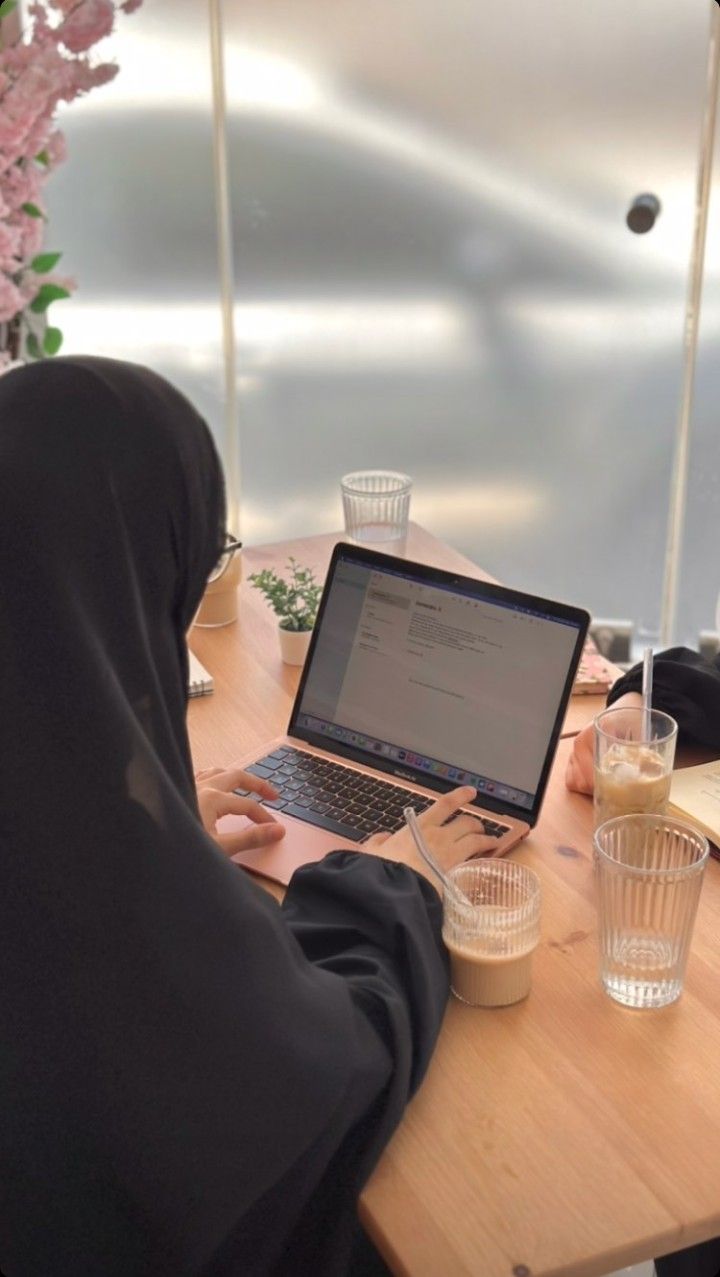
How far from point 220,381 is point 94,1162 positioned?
2510 mm

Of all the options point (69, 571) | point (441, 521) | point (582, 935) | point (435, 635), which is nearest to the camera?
point (69, 571)

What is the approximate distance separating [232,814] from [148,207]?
207 centimetres

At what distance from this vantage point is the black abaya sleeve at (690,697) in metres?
1.49

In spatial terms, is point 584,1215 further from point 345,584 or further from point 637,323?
point 637,323

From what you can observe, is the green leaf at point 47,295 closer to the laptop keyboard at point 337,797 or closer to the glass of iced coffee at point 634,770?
the laptop keyboard at point 337,797

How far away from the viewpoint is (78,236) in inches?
121

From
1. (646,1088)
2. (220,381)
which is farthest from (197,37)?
(646,1088)

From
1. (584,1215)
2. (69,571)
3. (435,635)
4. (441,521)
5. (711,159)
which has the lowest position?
(441,521)

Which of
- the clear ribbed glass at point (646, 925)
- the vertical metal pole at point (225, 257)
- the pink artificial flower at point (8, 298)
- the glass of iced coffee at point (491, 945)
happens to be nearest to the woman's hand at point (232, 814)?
the glass of iced coffee at point (491, 945)

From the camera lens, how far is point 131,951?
909 millimetres

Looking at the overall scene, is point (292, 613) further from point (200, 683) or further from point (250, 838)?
point (250, 838)

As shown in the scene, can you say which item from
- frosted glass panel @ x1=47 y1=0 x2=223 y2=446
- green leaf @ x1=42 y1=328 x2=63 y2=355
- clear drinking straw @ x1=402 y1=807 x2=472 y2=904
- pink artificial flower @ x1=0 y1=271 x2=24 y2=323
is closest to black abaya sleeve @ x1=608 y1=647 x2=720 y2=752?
clear drinking straw @ x1=402 y1=807 x2=472 y2=904

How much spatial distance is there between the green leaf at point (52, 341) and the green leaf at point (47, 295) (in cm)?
15

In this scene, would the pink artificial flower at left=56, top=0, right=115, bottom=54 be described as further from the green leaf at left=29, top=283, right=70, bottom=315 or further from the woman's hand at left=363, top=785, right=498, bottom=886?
the woman's hand at left=363, top=785, right=498, bottom=886
